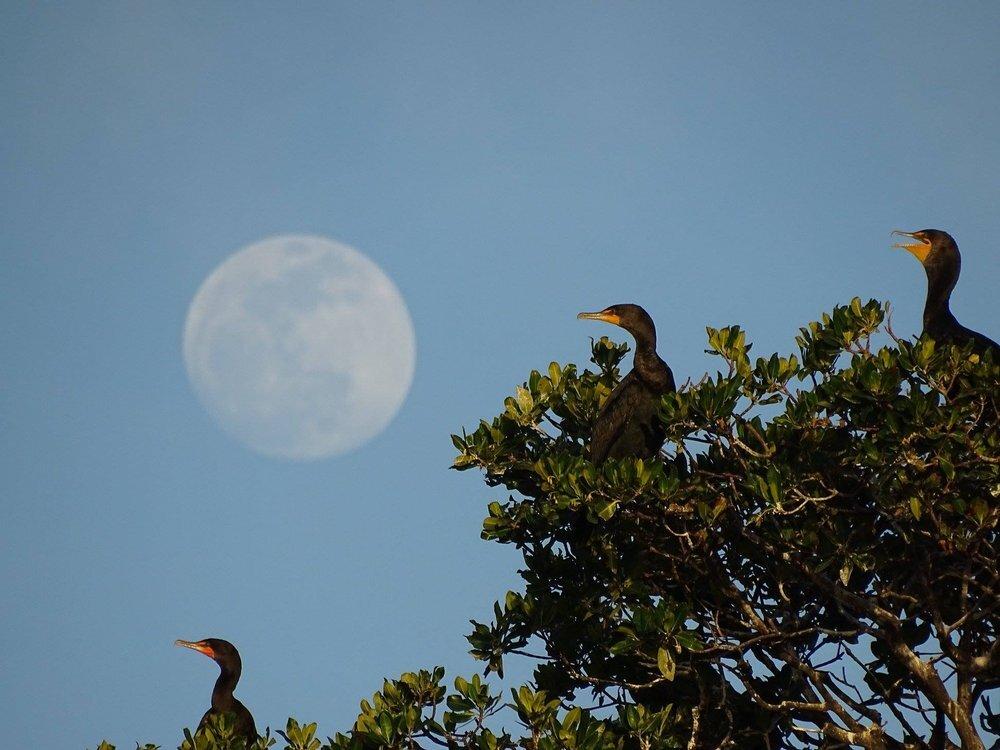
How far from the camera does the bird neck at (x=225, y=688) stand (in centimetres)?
1072

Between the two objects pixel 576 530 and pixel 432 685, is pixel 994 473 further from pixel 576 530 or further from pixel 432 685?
pixel 432 685

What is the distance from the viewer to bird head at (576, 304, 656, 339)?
9.88 metres

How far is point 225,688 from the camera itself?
11164mm

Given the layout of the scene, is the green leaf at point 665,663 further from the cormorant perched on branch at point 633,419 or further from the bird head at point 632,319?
the bird head at point 632,319

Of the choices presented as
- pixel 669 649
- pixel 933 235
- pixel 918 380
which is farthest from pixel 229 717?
pixel 933 235

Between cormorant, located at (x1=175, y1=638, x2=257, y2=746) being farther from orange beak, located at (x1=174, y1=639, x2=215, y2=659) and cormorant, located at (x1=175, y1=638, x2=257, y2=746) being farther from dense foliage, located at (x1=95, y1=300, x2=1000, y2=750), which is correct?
dense foliage, located at (x1=95, y1=300, x2=1000, y2=750)

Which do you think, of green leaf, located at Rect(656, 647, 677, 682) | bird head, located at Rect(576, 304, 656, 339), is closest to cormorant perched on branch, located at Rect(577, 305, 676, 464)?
bird head, located at Rect(576, 304, 656, 339)

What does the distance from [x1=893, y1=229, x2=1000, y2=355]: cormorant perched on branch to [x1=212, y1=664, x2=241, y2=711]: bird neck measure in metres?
7.74

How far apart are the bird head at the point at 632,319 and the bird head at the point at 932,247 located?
2.93 meters

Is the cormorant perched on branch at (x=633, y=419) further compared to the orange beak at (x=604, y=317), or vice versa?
the orange beak at (x=604, y=317)

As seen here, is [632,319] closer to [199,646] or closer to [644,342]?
[644,342]

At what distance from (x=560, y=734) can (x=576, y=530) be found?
1.96 m

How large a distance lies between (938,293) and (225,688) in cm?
832

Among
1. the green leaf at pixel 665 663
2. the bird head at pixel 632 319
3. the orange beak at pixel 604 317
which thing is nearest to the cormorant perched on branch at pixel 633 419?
the bird head at pixel 632 319
